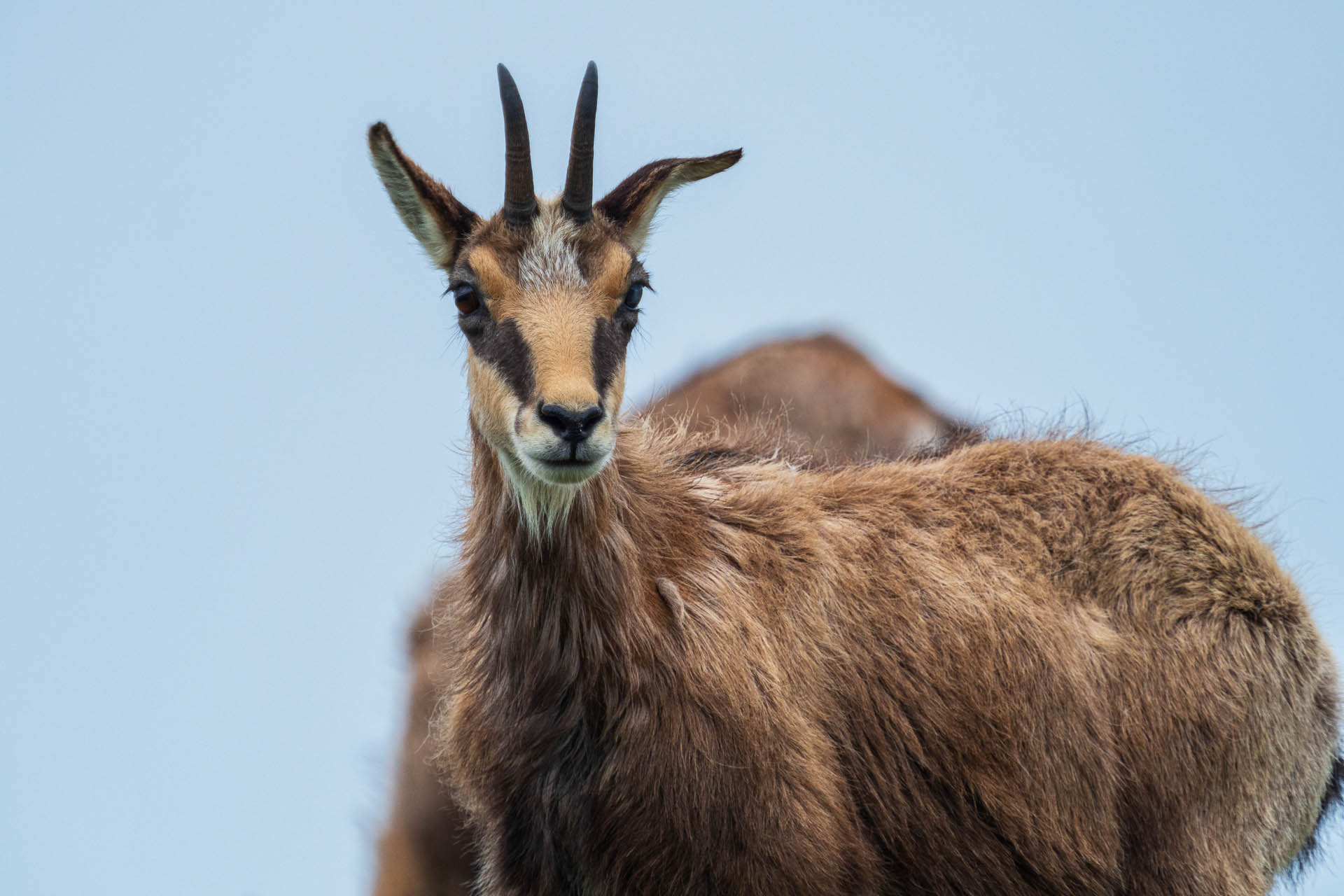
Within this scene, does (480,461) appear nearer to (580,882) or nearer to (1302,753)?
(580,882)

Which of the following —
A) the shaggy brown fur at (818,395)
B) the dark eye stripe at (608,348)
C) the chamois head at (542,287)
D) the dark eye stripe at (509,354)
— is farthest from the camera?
the shaggy brown fur at (818,395)

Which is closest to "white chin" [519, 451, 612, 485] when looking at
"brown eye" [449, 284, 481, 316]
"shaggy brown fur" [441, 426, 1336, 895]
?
"shaggy brown fur" [441, 426, 1336, 895]

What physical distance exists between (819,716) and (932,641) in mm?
742

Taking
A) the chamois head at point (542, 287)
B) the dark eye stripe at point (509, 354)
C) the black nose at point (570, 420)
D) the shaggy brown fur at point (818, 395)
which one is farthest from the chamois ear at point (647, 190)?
the shaggy brown fur at point (818, 395)

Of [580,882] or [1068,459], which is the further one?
[1068,459]

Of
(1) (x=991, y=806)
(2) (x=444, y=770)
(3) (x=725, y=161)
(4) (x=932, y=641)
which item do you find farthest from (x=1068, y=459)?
(2) (x=444, y=770)

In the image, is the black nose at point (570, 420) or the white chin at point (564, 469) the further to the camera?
the white chin at point (564, 469)

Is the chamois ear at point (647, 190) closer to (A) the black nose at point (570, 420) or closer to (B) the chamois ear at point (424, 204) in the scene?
(B) the chamois ear at point (424, 204)

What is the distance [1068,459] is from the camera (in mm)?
8094

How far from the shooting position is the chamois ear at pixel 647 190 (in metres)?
7.04

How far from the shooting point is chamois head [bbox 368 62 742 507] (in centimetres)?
604

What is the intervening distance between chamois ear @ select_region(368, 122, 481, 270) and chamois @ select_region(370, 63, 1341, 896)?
0.06 ft

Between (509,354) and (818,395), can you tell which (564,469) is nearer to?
(509,354)

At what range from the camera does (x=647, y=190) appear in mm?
7043
